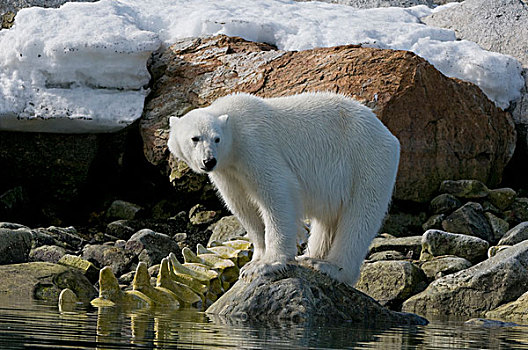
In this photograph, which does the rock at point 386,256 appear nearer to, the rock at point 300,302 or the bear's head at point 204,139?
the rock at point 300,302

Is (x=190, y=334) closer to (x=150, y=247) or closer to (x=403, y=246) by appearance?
(x=150, y=247)

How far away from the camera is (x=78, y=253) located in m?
9.30

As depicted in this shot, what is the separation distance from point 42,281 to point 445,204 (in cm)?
606

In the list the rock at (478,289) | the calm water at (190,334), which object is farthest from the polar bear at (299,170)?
the rock at (478,289)

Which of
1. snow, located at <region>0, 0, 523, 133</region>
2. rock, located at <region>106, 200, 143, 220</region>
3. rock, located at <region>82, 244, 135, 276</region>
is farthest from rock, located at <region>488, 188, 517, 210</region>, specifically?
rock, located at <region>82, 244, 135, 276</region>

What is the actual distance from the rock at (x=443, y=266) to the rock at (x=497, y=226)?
2.11 metres

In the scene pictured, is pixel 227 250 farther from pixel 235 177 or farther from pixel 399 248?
pixel 399 248

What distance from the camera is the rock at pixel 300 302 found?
5.34 metres

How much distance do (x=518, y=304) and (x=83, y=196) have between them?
7.76m

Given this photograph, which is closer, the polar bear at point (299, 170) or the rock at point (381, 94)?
the polar bear at point (299, 170)

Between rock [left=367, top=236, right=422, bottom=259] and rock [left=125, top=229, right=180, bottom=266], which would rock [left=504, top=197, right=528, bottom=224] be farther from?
rock [left=125, top=229, right=180, bottom=266]

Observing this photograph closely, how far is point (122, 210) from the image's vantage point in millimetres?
11977

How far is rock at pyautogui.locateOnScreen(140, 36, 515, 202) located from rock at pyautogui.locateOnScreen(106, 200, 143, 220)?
0.79 m

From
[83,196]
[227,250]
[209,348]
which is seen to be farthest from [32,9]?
[209,348]
